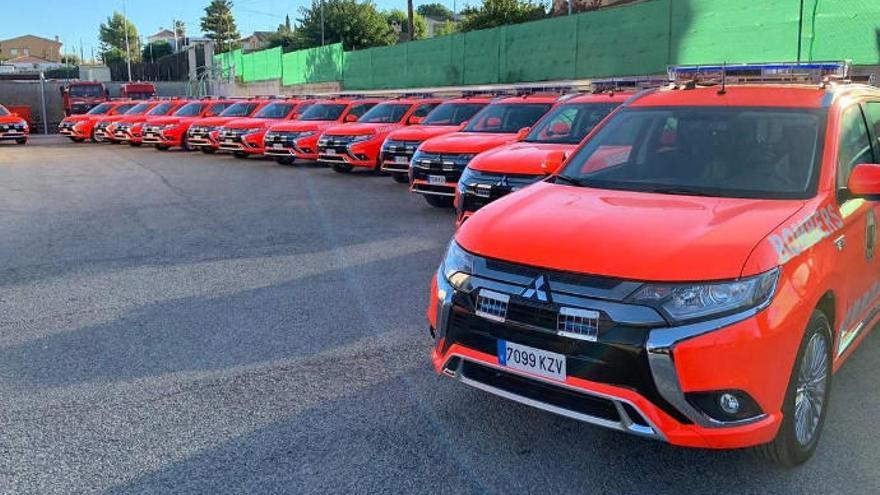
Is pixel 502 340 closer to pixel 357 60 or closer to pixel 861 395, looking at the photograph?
pixel 861 395

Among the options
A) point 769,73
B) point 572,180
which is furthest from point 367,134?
point 572,180

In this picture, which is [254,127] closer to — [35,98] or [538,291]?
[538,291]

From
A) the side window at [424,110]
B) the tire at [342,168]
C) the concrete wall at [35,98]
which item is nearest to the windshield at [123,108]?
the concrete wall at [35,98]

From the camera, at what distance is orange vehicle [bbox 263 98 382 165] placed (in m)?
17.5

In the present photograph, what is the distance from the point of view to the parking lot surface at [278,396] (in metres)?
3.50

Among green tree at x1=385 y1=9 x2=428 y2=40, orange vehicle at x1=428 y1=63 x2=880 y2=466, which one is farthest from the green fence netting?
green tree at x1=385 y1=9 x2=428 y2=40

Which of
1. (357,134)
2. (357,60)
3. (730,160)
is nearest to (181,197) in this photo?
(357,134)

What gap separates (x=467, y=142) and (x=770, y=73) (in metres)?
5.20

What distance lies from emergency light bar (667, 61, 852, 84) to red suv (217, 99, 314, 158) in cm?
1443

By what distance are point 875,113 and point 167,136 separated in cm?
2178

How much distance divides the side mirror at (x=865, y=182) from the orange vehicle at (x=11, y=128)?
30088 mm

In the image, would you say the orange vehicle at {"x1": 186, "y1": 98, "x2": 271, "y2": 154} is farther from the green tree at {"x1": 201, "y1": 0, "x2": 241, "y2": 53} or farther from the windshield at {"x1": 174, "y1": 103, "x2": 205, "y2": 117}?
the green tree at {"x1": 201, "y1": 0, "x2": 241, "y2": 53}

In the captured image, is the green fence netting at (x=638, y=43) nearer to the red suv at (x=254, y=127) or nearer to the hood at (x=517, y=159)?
the red suv at (x=254, y=127)

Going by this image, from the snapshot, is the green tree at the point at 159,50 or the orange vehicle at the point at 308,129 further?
the green tree at the point at 159,50
